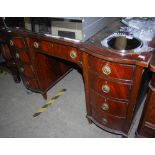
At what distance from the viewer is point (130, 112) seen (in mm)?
1157

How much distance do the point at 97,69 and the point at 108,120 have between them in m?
0.49

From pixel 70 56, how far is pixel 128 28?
1.60 feet

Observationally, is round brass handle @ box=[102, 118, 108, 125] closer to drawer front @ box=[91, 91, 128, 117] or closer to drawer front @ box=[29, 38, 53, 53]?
drawer front @ box=[91, 91, 128, 117]

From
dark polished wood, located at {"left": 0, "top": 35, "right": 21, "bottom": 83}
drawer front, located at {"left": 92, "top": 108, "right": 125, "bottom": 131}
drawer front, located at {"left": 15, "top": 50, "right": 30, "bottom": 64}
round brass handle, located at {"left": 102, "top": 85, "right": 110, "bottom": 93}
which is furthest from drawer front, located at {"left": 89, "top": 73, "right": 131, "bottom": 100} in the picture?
dark polished wood, located at {"left": 0, "top": 35, "right": 21, "bottom": 83}

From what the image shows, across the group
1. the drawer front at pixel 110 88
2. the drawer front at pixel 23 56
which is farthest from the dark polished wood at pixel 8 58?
the drawer front at pixel 110 88

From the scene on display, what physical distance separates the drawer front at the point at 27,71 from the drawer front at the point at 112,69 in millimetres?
806

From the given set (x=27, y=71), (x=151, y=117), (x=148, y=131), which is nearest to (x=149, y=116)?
(x=151, y=117)

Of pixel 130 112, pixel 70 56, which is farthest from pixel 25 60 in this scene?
pixel 130 112

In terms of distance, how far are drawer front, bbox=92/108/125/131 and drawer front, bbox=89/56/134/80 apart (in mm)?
412

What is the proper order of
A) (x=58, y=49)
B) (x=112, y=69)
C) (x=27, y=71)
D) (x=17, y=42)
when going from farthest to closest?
(x=27, y=71) → (x=17, y=42) → (x=58, y=49) → (x=112, y=69)

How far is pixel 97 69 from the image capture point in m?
1.08

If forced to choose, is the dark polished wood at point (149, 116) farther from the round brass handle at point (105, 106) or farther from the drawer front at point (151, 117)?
the round brass handle at point (105, 106)

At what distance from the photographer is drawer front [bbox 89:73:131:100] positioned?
1.05 metres

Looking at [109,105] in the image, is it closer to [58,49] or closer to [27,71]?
[58,49]
